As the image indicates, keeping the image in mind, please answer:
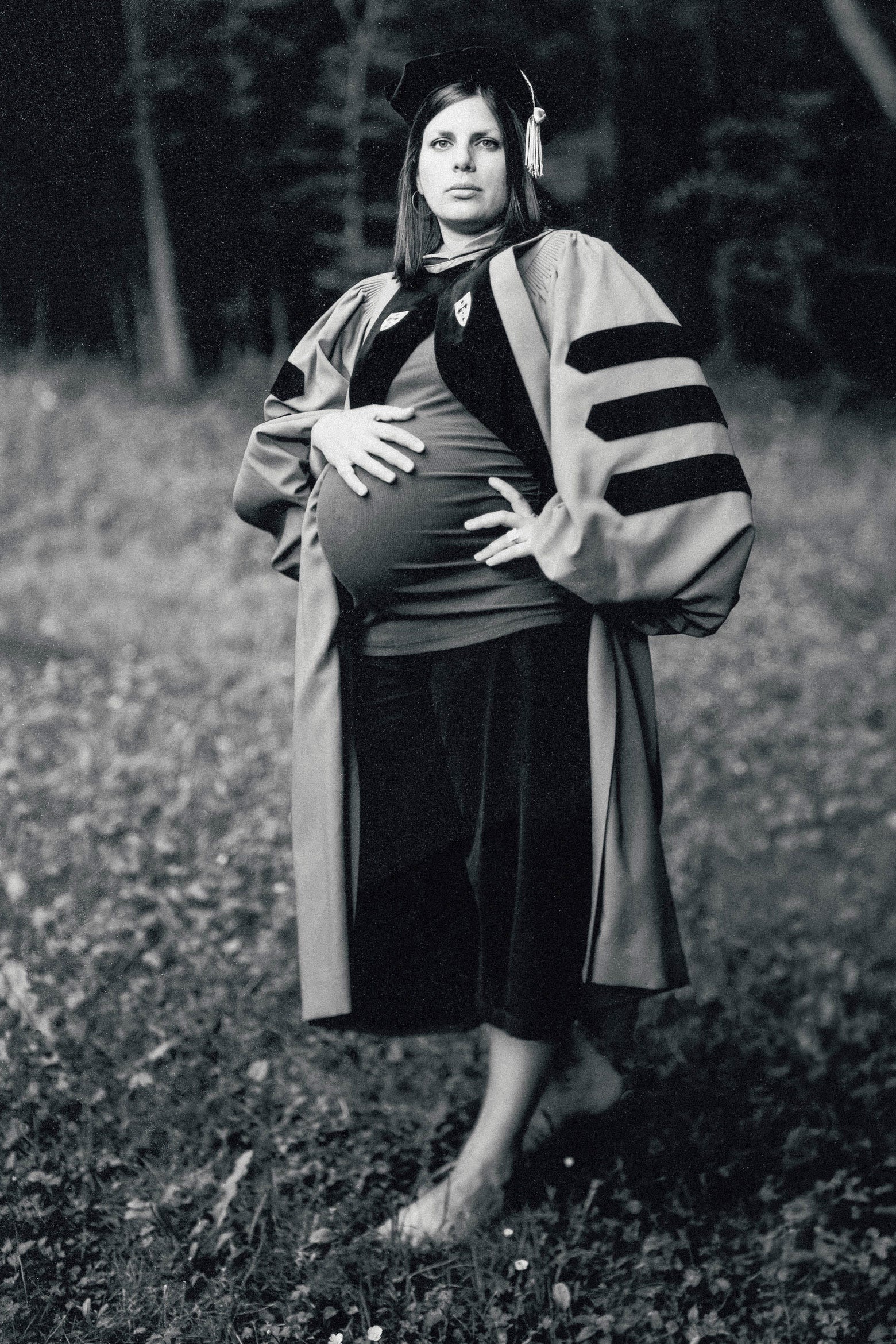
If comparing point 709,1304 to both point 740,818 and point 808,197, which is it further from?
point 808,197

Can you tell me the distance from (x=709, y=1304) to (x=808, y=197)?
5.16m

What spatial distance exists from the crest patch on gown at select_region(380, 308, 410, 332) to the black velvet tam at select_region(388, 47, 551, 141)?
364 millimetres

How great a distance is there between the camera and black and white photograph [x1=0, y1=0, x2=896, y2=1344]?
7.03ft

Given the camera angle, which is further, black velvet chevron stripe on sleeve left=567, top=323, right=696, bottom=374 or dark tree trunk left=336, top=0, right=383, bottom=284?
dark tree trunk left=336, top=0, right=383, bottom=284

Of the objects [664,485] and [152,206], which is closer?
[664,485]

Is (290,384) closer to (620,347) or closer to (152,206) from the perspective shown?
(620,347)

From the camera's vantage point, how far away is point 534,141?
7.06 ft

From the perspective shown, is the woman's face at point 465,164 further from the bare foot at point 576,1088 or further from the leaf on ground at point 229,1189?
the leaf on ground at point 229,1189

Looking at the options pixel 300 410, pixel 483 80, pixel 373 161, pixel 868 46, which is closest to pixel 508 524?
pixel 300 410

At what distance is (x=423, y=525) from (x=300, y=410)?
14.8 inches

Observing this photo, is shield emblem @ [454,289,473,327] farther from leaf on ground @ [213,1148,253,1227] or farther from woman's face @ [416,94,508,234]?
leaf on ground @ [213,1148,253,1227]

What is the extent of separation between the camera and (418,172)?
2.21m

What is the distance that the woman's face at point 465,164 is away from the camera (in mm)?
2125

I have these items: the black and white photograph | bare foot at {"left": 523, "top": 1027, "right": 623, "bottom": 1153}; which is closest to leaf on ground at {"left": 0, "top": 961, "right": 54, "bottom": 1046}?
the black and white photograph
